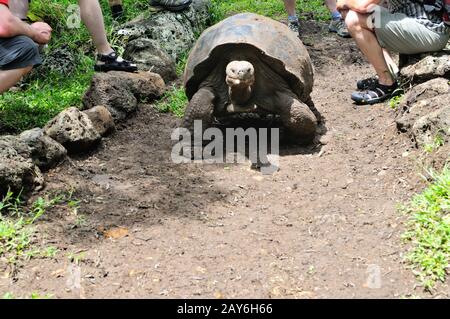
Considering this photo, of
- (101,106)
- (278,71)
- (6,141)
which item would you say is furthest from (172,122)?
(6,141)

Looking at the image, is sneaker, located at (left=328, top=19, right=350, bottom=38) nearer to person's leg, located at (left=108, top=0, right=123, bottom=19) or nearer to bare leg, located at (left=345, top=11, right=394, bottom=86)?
bare leg, located at (left=345, top=11, right=394, bottom=86)

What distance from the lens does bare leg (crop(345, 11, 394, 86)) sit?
481 cm

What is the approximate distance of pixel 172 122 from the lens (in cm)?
500

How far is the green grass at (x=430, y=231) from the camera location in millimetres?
2697

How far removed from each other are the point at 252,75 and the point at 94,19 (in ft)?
5.90

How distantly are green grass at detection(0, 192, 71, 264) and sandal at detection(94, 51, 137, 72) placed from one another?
2094mm

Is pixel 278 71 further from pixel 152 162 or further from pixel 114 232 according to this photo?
pixel 114 232

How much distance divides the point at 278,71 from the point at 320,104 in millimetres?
1101

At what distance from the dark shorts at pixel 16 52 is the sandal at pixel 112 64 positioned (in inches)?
38.4

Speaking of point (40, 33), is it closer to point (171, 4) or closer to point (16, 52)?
point (16, 52)

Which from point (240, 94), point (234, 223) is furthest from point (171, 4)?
point (234, 223)

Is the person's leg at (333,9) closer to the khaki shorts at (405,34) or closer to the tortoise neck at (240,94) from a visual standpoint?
the khaki shorts at (405,34)

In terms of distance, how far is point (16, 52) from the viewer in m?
4.28

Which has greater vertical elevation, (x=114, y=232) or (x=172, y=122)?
(x=114, y=232)
